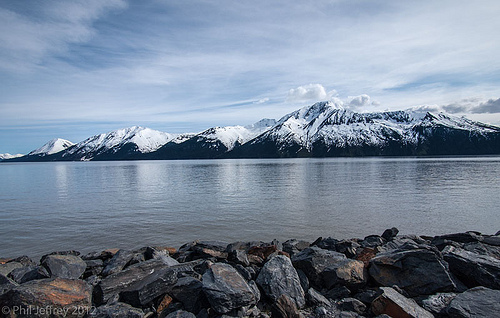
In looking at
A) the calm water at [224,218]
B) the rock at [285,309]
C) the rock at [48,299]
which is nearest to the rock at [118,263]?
the rock at [48,299]

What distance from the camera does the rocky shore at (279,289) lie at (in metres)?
8.02

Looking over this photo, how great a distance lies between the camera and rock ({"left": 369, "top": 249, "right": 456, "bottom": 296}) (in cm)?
934

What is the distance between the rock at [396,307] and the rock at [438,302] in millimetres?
450

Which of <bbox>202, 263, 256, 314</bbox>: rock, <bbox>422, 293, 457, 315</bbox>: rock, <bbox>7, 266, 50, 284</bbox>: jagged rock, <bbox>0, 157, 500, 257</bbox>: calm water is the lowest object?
<bbox>0, 157, 500, 257</bbox>: calm water

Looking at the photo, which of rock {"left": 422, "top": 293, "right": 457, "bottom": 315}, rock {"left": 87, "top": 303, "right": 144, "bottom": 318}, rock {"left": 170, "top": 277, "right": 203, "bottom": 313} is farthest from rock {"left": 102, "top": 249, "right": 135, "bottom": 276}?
rock {"left": 422, "top": 293, "right": 457, "bottom": 315}

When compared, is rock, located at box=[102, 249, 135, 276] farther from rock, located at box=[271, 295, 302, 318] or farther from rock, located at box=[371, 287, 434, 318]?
rock, located at box=[371, 287, 434, 318]

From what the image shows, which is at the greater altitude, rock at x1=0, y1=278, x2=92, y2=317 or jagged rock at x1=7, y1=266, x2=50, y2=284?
rock at x1=0, y1=278, x2=92, y2=317

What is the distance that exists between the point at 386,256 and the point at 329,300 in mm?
2900

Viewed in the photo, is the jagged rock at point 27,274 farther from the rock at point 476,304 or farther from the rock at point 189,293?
the rock at point 476,304

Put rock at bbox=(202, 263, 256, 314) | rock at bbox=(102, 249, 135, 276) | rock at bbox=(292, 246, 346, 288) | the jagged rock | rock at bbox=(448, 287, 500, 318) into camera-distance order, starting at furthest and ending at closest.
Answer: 1. rock at bbox=(102, 249, 135, 276)
2. the jagged rock
3. rock at bbox=(292, 246, 346, 288)
4. rock at bbox=(202, 263, 256, 314)
5. rock at bbox=(448, 287, 500, 318)

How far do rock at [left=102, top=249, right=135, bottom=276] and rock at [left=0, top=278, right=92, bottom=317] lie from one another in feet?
8.91

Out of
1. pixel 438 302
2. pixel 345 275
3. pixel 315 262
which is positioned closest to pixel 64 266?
pixel 315 262

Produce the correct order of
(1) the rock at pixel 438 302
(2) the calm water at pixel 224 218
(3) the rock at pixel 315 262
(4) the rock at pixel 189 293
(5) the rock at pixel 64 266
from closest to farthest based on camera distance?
(1) the rock at pixel 438 302
(4) the rock at pixel 189 293
(3) the rock at pixel 315 262
(5) the rock at pixel 64 266
(2) the calm water at pixel 224 218

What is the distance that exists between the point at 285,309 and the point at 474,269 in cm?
Result: 681
